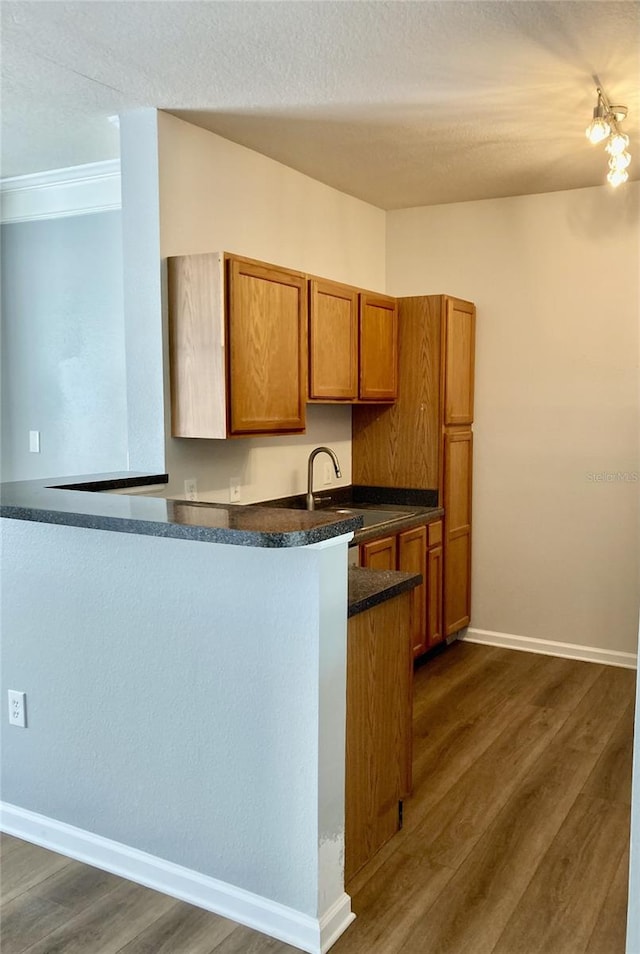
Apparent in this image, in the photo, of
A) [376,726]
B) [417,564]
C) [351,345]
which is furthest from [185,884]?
[351,345]

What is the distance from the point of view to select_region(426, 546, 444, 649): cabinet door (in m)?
4.36

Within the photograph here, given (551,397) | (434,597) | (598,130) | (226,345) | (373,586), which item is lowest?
(434,597)

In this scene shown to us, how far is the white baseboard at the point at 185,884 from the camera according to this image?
2.14m

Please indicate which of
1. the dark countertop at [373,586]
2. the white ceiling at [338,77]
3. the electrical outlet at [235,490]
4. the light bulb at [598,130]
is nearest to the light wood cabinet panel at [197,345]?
the electrical outlet at [235,490]

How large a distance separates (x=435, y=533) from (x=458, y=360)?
3.27 feet

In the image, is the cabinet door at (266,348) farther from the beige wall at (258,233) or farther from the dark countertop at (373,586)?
the dark countertop at (373,586)

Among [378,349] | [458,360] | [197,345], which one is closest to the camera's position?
[197,345]

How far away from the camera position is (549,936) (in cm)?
217

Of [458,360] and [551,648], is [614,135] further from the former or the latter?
[551,648]

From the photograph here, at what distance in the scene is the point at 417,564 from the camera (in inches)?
167

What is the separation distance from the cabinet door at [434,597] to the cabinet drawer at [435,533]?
0.03m

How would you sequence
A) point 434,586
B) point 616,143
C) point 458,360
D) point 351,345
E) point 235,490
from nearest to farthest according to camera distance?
point 616,143
point 235,490
point 351,345
point 434,586
point 458,360

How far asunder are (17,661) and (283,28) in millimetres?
2193

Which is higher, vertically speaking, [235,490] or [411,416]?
[411,416]
